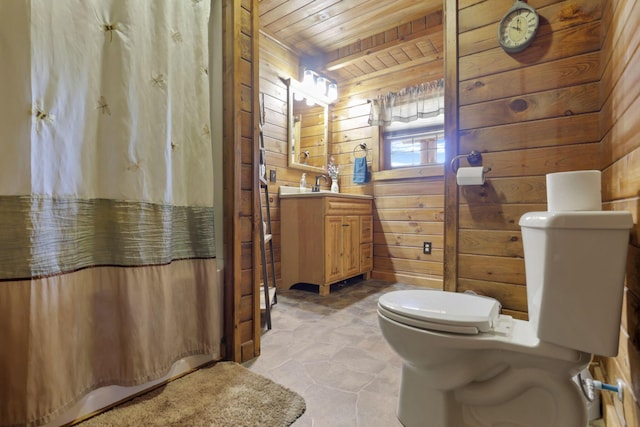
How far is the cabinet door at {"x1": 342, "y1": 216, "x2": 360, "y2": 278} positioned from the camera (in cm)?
297

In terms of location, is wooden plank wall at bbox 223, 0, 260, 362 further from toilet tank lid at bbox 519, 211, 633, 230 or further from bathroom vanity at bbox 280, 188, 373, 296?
toilet tank lid at bbox 519, 211, 633, 230

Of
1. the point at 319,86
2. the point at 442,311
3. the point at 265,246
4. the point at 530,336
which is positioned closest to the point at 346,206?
the point at 265,246

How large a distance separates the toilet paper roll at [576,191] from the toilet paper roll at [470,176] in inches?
19.9

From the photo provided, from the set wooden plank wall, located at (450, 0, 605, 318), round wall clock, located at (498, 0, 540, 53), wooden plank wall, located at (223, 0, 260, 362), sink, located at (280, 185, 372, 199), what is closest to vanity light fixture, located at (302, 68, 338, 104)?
sink, located at (280, 185, 372, 199)

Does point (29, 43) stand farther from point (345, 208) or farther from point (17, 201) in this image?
point (345, 208)

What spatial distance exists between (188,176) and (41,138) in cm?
53

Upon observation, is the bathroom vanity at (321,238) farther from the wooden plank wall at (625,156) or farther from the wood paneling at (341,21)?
the wooden plank wall at (625,156)

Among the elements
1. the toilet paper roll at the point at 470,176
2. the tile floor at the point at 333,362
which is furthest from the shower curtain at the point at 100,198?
the toilet paper roll at the point at 470,176

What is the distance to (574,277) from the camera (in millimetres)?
844

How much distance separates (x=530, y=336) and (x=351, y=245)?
2.14 m

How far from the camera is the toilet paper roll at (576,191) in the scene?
96cm

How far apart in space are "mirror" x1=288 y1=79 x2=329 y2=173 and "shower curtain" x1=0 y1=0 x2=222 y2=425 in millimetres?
1835

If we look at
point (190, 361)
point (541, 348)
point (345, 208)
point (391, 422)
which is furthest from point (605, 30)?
point (190, 361)

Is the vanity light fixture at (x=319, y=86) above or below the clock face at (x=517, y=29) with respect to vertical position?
above
